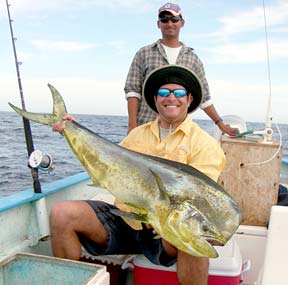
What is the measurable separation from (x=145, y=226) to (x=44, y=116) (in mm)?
866

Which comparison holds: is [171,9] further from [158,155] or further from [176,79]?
[158,155]

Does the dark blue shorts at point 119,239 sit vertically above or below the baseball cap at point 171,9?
below

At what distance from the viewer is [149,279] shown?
8.76 feet

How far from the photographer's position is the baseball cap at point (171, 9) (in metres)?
3.64

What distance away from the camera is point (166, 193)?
2.04m

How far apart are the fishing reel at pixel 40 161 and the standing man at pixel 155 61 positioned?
0.86 m

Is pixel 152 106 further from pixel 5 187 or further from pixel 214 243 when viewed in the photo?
pixel 5 187

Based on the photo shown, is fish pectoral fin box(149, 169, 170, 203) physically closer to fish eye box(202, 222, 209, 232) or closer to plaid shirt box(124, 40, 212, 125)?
fish eye box(202, 222, 209, 232)

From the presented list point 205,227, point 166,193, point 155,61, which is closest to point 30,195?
point 155,61

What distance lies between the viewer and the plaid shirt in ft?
12.5

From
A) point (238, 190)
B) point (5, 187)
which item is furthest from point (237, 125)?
point (5, 187)

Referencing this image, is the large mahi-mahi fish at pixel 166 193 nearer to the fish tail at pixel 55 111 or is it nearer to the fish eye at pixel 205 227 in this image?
the fish eye at pixel 205 227

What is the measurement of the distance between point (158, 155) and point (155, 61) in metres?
1.35

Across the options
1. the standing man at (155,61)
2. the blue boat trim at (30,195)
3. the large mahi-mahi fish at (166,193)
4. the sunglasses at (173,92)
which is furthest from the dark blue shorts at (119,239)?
the standing man at (155,61)
